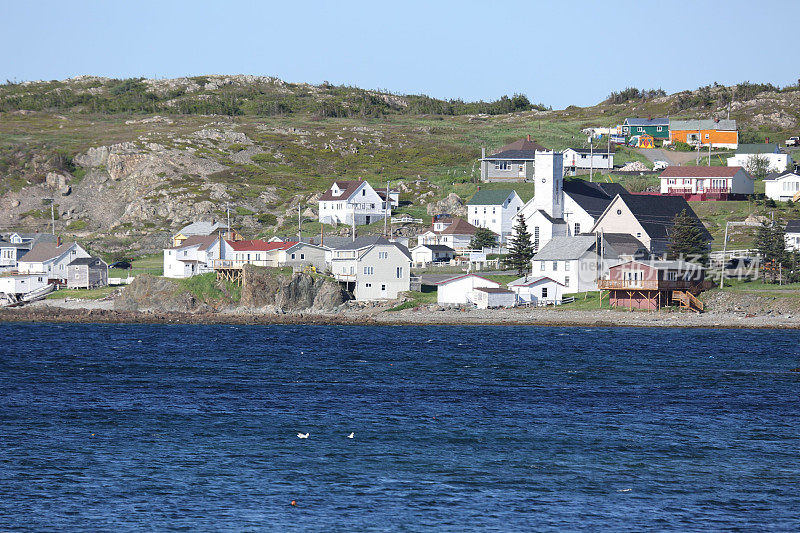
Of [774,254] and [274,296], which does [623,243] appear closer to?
[774,254]

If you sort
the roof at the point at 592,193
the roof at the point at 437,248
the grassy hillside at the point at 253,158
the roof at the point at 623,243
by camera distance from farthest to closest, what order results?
1. the grassy hillside at the point at 253,158
2. the roof at the point at 592,193
3. the roof at the point at 437,248
4. the roof at the point at 623,243

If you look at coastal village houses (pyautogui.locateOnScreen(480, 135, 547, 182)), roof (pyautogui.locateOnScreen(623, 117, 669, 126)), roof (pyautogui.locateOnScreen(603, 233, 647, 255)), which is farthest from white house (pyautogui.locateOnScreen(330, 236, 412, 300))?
roof (pyautogui.locateOnScreen(623, 117, 669, 126))

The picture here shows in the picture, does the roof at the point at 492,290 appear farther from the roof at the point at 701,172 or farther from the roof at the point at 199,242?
the roof at the point at 701,172

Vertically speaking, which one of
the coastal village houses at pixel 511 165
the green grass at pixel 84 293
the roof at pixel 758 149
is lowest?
the green grass at pixel 84 293

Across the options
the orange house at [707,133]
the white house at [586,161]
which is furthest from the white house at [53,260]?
the orange house at [707,133]

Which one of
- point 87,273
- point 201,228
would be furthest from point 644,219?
point 87,273

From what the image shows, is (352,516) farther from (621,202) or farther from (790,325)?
(621,202)

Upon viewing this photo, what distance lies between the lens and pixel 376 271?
8075 centimetres

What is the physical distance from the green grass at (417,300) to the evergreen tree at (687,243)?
1904cm

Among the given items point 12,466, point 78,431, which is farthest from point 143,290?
point 12,466

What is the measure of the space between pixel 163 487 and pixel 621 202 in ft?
210

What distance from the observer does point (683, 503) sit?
26.0 metres

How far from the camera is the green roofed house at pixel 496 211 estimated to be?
10238 cm

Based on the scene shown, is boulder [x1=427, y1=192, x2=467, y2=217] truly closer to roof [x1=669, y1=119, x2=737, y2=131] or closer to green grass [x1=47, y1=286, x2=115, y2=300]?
green grass [x1=47, y1=286, x2=115, y2=300]
